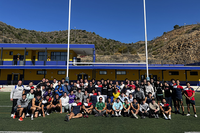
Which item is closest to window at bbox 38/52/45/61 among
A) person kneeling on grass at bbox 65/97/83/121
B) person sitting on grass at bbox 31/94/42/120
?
person sitting on grass at bbox 31/94/42/120

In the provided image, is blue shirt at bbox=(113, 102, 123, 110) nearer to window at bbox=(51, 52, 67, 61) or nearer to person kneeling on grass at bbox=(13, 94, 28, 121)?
person kneeling on grass at bbox=(13, 94, 28, 121)

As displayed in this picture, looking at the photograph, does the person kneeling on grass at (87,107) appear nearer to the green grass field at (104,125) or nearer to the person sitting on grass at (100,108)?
the person sitting on grass at (100,108)

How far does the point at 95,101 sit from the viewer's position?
7062mm

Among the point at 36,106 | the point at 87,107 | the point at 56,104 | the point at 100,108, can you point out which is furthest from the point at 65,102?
the point at 100,108

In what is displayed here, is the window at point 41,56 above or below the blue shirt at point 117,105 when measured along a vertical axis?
above

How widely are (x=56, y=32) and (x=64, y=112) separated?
8868 cm

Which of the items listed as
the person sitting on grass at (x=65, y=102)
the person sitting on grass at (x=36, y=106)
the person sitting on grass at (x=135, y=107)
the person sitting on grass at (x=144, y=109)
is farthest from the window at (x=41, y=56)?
the person sitting on grass at (x=144, y=109)

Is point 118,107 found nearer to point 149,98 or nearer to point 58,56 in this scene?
point 149,98

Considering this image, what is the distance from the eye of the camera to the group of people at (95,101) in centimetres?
615

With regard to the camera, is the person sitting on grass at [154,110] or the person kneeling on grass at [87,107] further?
the person kneeling on grass at [87,107]

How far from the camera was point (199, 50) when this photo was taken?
124ft

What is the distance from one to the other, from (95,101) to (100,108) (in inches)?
23.9

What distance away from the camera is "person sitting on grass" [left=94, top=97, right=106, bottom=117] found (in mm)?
6411

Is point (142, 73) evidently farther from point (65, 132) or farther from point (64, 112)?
point (65, 132)
